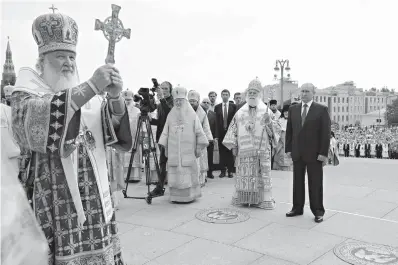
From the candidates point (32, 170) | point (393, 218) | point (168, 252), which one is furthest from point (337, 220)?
point (32, 170)

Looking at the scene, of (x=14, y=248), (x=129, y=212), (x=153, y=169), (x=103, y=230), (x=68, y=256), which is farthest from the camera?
(x=153, y=169)

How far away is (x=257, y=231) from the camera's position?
4.98 metres

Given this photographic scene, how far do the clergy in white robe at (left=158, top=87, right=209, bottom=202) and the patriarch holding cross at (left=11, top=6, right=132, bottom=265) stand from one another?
13.2ft

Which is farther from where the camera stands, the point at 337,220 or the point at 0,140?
the point at 337,220

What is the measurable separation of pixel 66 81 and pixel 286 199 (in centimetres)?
526

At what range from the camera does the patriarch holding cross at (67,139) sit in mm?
2119

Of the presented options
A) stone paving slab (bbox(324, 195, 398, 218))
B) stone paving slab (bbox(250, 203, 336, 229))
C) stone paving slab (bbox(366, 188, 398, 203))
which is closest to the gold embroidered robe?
stone paving slab (bbox(250, 203, 336, 229))

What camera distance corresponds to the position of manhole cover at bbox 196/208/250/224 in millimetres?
5469

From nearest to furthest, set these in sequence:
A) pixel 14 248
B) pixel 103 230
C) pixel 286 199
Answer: pixel 14 248
pixel 103 230
pixel 286 199

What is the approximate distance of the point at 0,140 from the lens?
7.19ft

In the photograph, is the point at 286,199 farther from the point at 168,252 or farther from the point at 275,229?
the point at 168,252

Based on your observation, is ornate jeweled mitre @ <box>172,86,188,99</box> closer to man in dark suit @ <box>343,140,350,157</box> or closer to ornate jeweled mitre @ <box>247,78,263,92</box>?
ornate jeweled mitre @ <box>247,78,263,92</box>

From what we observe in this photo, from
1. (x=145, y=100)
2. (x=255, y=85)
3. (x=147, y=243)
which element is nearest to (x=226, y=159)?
(x=255, y=85)

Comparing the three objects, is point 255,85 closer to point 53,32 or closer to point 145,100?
point 145,100
